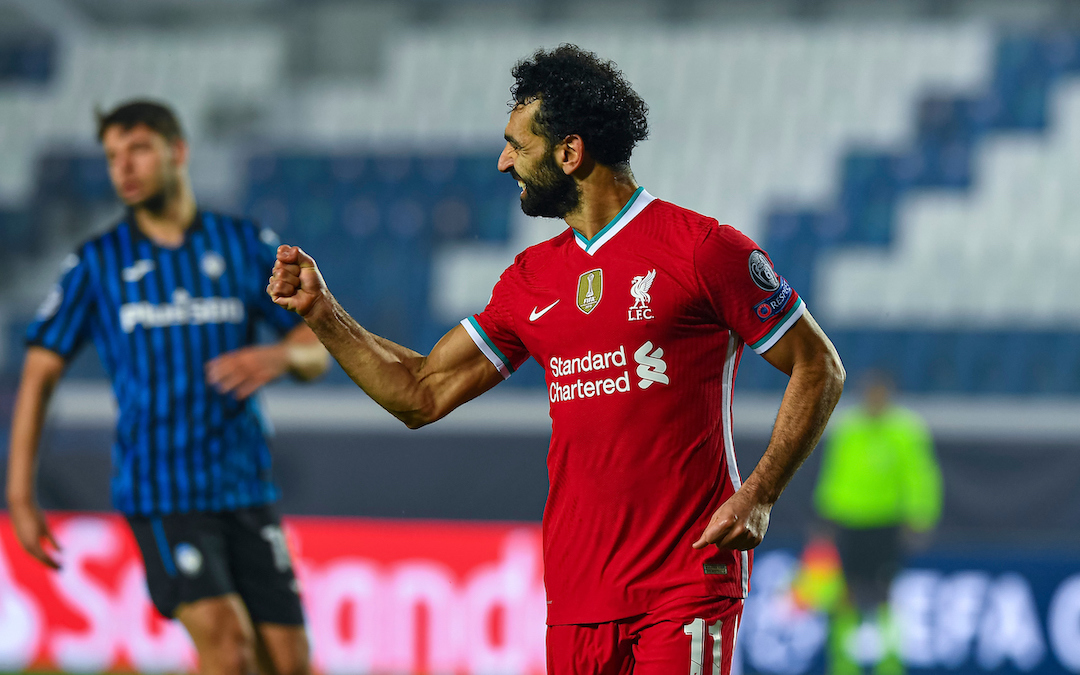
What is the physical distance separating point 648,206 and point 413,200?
32.2 ft

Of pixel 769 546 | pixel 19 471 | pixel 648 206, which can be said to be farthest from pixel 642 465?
pixel 769 546

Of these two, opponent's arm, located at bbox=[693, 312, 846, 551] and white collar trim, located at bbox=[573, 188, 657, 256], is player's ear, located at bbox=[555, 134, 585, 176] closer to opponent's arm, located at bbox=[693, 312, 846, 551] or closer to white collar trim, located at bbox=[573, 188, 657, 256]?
white collar trim, located at bbox=[573, 188, 657, 256]

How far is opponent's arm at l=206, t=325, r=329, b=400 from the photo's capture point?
3.84 m

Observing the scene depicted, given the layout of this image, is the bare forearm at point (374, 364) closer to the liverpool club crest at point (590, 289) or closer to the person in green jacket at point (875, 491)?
the liverpool club crest at point (590, 289)

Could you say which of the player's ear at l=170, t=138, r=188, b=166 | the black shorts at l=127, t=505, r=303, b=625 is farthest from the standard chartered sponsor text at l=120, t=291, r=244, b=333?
the black shorts at l=127, t=505, r=303, b=625

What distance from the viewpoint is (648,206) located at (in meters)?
2.89

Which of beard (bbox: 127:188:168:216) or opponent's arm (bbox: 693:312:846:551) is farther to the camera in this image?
beard (bbox: 127:188:168:216)

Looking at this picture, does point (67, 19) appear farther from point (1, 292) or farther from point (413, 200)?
point (413, 200)

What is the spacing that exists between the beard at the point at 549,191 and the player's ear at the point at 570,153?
16 millimetres

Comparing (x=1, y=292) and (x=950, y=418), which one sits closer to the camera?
(x=950, y=418)

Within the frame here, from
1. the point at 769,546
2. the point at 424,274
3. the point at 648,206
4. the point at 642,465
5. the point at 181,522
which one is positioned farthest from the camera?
the point at 424,274

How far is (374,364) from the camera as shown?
2.98m

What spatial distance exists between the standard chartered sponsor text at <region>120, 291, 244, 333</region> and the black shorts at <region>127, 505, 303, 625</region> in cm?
64

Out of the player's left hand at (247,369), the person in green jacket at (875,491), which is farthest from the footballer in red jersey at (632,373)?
the person in green jacket at (875,491)
